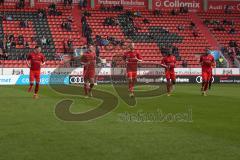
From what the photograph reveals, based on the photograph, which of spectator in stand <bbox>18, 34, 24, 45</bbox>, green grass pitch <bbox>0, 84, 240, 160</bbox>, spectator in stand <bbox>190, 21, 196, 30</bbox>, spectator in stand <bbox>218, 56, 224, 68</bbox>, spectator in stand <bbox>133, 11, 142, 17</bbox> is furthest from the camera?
spectator in stand <bbox>133, 11, 142, 17</bbox>

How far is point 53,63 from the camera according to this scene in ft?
134

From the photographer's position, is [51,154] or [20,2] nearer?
[51,154]

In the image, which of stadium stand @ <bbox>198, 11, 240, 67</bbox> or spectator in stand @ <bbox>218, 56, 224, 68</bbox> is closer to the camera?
spectator in stand @ <bbox>218, 56, 224, 68</bbox>

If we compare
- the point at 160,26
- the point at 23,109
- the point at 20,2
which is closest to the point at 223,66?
the point at 160,26

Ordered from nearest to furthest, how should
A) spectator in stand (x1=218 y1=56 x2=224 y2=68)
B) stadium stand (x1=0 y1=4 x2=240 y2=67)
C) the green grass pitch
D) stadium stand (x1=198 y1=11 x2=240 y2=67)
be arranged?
the green grass pitch, spectator in stand (x1=218 y1=56 x2=224 y2=68), stadium stand (x1=0 y1=4 x2=240 y2=67), stadium stand (x1=198 y1=11 x2=240 y2=67)

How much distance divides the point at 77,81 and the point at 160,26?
14205 mm

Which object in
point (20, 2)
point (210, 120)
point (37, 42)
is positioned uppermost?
point (20, 2)

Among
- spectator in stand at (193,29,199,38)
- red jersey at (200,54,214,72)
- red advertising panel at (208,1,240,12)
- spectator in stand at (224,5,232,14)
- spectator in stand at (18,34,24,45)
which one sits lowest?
red jersey at (200,54,214,72)

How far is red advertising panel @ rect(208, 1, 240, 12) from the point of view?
2154 inches

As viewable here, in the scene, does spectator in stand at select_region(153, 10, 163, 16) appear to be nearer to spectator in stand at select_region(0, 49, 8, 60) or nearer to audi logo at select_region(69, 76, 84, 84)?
audi logo at select_region(69, 76, 84, 84)

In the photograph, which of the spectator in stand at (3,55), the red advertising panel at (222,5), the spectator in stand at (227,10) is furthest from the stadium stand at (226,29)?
the spectator in stand at (3,55)

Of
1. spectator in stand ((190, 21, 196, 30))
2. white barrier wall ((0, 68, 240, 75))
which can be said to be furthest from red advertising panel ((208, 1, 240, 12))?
white barrier wall ((0, 68, 240, 75))

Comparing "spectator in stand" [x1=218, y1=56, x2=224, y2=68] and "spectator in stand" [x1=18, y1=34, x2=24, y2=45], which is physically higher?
"spectator in stand" [x1=18, y1=34, x2=24, y2=45]

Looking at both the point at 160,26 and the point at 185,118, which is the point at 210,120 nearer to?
the point at 185,118
